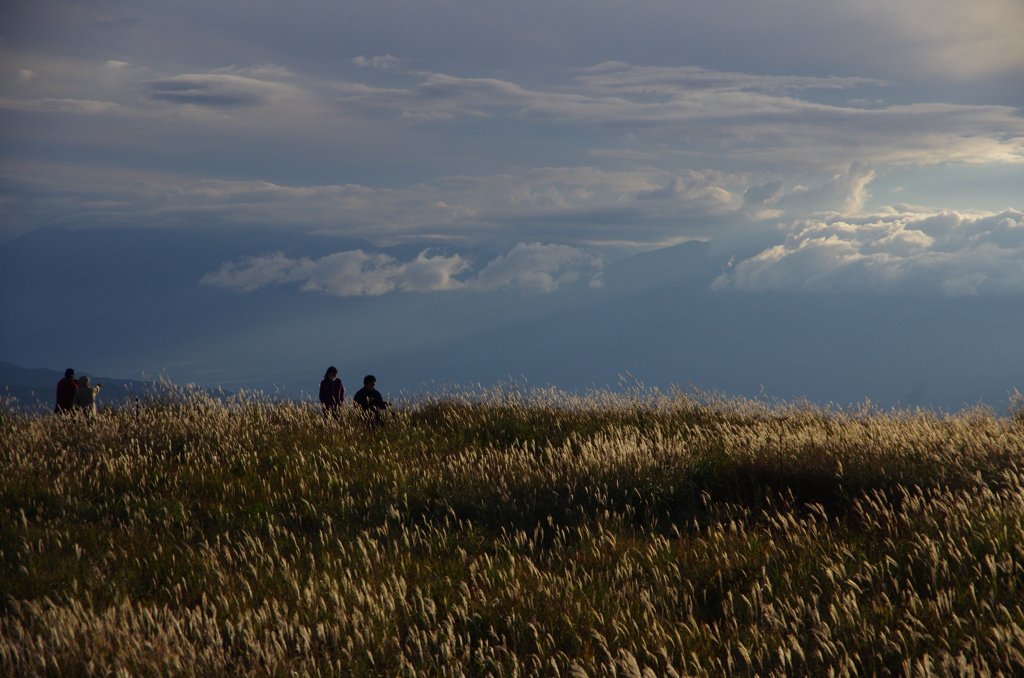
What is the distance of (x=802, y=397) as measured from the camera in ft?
43.0

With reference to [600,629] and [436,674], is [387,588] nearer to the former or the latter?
[436,674]

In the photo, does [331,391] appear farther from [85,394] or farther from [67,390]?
[67,390]

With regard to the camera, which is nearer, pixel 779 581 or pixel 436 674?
pixel 436 674

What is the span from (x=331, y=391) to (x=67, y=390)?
571 centimetres

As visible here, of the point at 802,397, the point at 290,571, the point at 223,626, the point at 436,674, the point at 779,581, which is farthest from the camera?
the point at 802,397

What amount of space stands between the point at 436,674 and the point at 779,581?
233cm

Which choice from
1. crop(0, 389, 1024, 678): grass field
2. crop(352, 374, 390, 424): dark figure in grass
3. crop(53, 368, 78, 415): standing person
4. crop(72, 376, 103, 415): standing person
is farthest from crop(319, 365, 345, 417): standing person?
crop(53, 368, 78, 415): standing person

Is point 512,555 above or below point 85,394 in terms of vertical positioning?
below

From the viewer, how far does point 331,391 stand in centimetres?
1302

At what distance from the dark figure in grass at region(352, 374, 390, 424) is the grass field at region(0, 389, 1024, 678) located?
6.45 ft

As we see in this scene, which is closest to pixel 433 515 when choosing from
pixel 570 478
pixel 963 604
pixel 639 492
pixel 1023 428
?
pixel 570 478

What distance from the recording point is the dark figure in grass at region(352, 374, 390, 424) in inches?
469

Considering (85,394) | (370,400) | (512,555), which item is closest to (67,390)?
(85,394)

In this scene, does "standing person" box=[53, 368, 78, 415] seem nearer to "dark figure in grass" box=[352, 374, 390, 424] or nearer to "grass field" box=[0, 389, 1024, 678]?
"grass field" box=[0, 389, 1024, 678]
